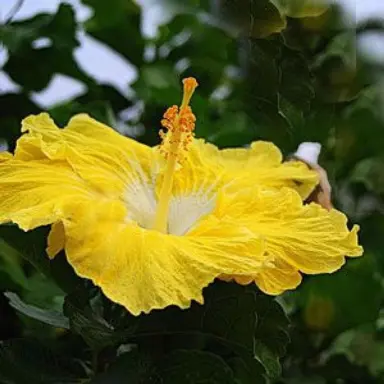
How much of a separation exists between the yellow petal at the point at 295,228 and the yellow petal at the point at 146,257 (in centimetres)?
2

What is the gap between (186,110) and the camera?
2.23 feet

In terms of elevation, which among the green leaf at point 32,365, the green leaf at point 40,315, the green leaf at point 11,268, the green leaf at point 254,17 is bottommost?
the green leaf at point 11,268

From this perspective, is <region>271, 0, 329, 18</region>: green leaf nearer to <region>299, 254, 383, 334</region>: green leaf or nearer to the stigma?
the stigma

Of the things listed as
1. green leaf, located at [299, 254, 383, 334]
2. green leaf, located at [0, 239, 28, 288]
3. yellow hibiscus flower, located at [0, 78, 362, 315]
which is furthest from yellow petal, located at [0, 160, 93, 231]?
green leaf, located at [299, 254, 383, 334]

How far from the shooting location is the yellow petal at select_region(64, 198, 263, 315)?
0.53m

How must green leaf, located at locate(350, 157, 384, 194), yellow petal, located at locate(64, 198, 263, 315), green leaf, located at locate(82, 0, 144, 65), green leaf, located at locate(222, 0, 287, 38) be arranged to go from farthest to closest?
green leaf, located at locate(350, 157, 384, 194), green leaf, located at locate(82, 0, 144, 65), green leaf, located at locate(222, 0, 287, 38), yellow petal, located at locate(64, 198, 263, 315)

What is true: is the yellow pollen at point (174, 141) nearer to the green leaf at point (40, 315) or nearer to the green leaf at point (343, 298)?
the green leaf at point (40, 315)

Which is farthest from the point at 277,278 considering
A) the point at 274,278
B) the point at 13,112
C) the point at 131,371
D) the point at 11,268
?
the point at 13,112

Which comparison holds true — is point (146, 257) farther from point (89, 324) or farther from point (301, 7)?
point (301, 7)

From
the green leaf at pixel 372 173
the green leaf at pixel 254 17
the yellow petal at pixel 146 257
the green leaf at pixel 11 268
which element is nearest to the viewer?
the yellow petal at pixel 146 257

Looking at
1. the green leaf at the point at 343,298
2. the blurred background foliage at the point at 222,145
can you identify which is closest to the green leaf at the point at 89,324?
the blurred background foliage at the point at 222,145

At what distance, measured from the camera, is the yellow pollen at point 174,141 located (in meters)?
0.67

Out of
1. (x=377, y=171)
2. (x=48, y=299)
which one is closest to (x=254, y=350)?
(x=48, y=299)

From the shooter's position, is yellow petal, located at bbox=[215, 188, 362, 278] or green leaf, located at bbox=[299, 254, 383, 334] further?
green leaf, located at bbox=[299, 254, 383, 334]
